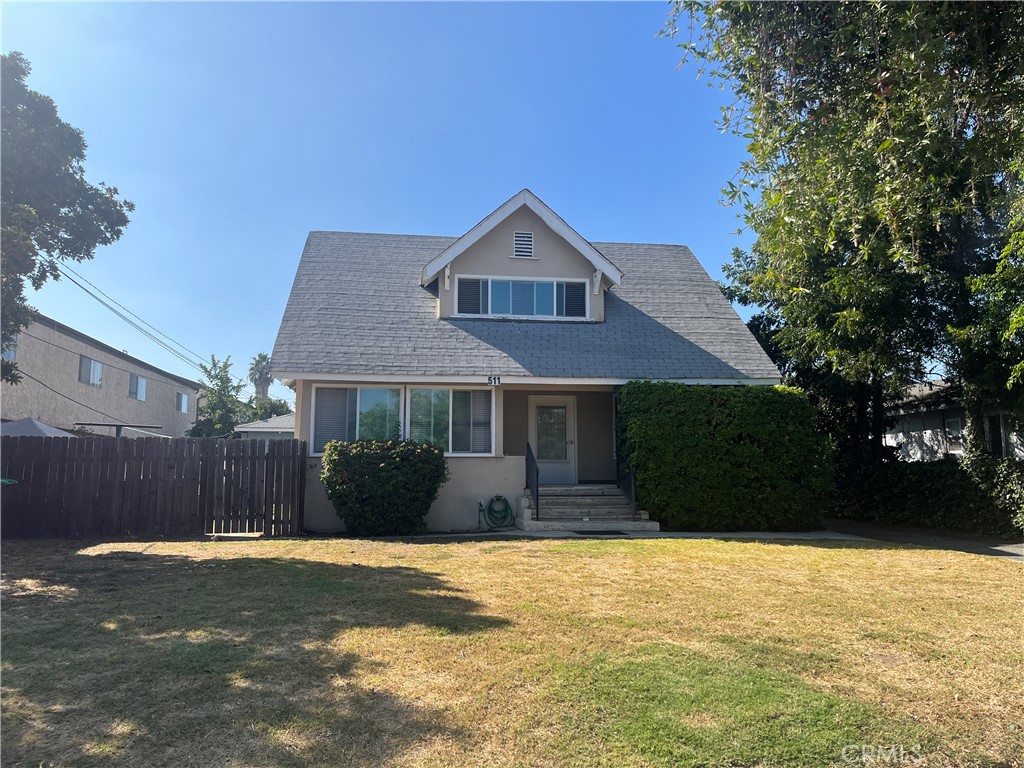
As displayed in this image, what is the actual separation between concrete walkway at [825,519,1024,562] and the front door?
6.53 m

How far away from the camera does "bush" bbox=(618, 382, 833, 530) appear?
13.4 m

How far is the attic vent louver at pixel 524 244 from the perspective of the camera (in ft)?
55.1

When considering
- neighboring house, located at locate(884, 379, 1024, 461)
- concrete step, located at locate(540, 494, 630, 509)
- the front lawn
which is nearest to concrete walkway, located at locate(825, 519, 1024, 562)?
neighboring house, located at locate(884, 379, 1024, 461)

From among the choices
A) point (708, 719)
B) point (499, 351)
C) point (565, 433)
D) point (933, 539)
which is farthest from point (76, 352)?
point (933, 539)

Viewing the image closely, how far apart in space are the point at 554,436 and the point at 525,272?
4.33 metres

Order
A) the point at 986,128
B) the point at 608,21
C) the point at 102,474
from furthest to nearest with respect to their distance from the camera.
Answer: the point at 102,474 → the point at 608,21 → the point at 986,128

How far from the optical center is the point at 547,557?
30.9ft

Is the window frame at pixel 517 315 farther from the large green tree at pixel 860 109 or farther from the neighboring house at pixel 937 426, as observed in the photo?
the large green tree at pixel 860 109

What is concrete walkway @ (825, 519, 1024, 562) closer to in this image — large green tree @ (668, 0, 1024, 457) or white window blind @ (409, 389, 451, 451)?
large green tree @ (668, 0, 1024, 457)

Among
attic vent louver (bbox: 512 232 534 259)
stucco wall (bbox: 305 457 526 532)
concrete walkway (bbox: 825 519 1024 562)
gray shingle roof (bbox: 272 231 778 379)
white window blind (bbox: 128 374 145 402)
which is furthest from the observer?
white window blind (bbox: 128 374 145 402)

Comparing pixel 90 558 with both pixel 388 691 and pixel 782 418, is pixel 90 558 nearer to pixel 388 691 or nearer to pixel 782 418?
pixel 388 691

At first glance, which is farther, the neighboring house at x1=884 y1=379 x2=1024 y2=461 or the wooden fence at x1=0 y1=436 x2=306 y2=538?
the neighboring house at x1=884 y1=379 x2=1024 y2=461

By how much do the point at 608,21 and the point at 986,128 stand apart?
4.23 metres

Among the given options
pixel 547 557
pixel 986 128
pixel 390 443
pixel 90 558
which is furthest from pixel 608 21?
pixel 90 558
